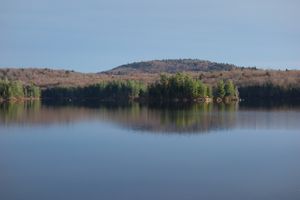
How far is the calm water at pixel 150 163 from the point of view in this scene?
1709 centimetres

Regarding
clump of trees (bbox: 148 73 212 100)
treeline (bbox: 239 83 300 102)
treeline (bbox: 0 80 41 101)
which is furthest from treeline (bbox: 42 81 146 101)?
treeline (bbox: 239 83 300 102)

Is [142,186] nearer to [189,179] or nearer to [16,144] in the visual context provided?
[189,179]

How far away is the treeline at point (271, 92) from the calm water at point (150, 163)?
298 feet

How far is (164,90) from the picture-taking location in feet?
330

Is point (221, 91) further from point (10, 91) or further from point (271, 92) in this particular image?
point (10, 91)

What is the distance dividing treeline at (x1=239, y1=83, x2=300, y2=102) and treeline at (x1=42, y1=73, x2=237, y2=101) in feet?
52.0

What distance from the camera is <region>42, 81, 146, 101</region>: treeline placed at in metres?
133

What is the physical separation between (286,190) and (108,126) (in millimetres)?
25767

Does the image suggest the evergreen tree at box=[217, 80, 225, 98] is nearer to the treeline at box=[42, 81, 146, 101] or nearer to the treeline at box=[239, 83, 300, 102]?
the treeline at box=[42, 81, 146, 101]

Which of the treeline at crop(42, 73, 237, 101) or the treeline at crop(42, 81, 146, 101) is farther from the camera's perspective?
the treeline at crop(42, 81, 146, 101)

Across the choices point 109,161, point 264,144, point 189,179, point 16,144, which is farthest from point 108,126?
point 189,179

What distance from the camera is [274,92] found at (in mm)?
128625

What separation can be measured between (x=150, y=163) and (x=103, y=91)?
11885cm

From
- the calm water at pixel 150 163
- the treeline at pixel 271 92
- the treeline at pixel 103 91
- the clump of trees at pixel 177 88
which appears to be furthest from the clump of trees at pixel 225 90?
the calm water at pixel 150 163
